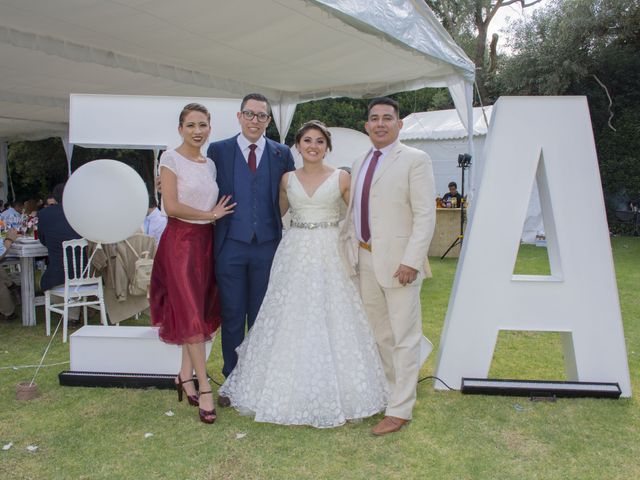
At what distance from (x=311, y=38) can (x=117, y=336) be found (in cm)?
405

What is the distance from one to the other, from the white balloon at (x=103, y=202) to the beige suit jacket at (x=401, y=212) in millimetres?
1693

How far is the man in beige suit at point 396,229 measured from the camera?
10.2 ft

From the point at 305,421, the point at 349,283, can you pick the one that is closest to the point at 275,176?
the point at 349,283

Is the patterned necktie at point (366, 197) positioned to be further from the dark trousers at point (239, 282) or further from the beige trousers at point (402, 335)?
the dark trousers at point (239, 282)

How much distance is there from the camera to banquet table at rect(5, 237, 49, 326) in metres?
5.58

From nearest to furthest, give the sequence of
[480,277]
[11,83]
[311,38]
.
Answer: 1. [480,277]
2. [311,38]
3. [11,83]

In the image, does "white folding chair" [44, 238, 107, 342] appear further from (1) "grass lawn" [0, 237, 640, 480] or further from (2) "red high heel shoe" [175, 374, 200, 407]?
(2) "red high heel shoe" [175, 374, 200, 407]

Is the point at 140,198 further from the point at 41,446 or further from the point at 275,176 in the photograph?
the point at 41,446

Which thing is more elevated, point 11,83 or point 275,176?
point 11,83

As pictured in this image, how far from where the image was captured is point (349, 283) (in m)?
3.38

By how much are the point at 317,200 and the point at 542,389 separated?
6.34ft

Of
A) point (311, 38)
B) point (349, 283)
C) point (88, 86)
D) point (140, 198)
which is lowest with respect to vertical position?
point (349, 283)

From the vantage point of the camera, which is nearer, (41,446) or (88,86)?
(41,446)

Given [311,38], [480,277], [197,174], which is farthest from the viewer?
[311,38]
